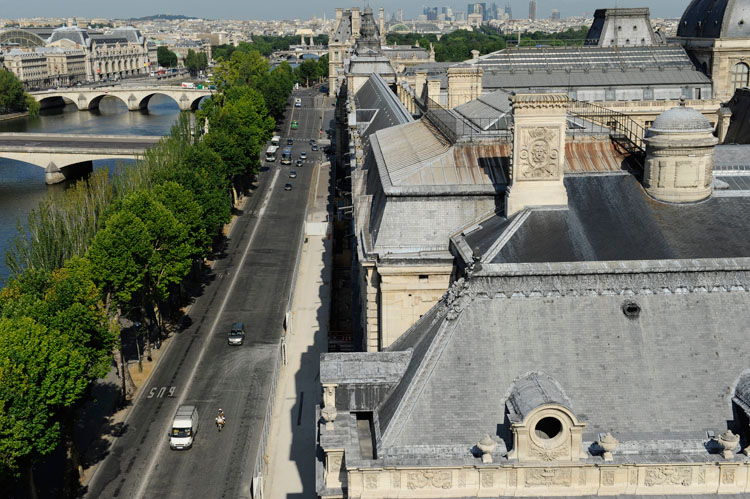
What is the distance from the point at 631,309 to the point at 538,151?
→ 1278cm

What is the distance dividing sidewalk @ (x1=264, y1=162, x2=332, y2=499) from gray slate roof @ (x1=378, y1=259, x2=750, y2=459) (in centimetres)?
1921

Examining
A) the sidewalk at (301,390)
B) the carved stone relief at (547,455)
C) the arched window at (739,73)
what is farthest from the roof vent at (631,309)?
the arched window at (739,73)

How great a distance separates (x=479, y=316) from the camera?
29703 millimetres

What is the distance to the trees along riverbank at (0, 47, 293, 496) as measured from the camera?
4441 centimetres

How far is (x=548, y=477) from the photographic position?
26.7m

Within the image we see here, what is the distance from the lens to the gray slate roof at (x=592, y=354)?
28.0 m

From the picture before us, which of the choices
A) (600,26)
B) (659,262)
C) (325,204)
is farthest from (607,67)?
(659,262)

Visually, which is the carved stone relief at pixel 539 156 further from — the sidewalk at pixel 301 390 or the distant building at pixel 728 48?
the distant building at pixel 728 48

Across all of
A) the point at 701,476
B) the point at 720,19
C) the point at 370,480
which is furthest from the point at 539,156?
the point at 720,19

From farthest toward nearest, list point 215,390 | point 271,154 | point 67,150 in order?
1. point 271,154
2. point 67,150
3. point 215,390

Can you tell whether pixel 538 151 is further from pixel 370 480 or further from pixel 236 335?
pixel 236 335

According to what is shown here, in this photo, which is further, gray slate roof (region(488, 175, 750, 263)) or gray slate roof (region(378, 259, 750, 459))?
gray slate roof (region(488, 175, 750, 263))

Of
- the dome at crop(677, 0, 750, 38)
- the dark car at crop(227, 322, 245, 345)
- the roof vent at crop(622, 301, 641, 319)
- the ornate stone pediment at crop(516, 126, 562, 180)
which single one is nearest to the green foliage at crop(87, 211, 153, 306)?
the dark car at crop(227, 322, 245, 345)

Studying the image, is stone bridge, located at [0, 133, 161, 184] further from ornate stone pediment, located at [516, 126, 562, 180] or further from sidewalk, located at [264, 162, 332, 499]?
ornate stone pediment, located at [516, 126, 562, 180]
